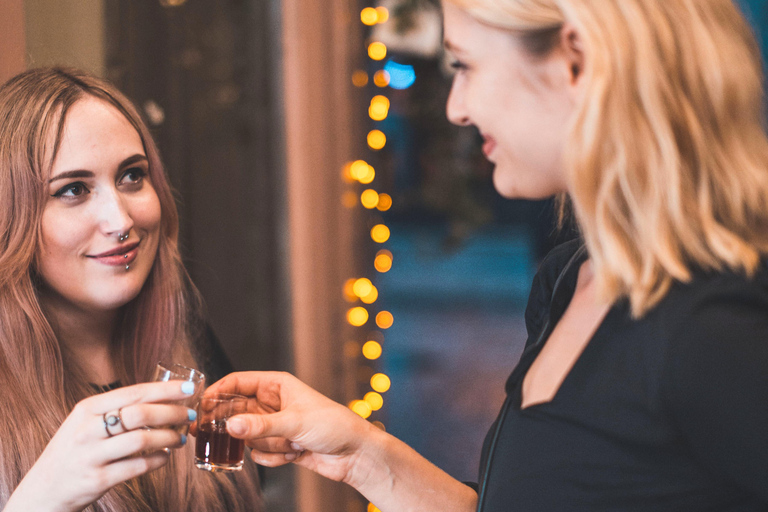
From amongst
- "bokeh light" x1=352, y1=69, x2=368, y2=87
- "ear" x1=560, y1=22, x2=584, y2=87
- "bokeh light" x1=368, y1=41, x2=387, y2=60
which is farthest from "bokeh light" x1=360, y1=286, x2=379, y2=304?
"ear" x1=560, y1=22, x2=584, y2=87

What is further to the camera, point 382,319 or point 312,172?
point 382,319

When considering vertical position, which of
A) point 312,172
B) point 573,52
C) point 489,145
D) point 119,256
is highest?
point 573,52

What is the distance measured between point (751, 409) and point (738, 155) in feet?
1.03

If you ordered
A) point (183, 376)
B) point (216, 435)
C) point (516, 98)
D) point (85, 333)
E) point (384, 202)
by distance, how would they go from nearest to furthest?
point (516, 98) → point (183, 376) → point (216, 435) → point (85, 333) → point (384, 202)

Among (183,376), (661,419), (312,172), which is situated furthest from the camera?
(312,172)

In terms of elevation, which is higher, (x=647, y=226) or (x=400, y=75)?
(x=400, y=75)

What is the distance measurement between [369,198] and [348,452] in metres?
2.02

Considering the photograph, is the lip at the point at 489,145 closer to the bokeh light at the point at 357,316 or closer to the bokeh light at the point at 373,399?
the bokeh light at the point at 357,316

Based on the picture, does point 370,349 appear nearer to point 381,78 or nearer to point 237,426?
A: point 381,78

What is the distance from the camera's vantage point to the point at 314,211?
2924 mm

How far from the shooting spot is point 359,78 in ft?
10.3

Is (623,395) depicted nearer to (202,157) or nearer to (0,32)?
(0,32)

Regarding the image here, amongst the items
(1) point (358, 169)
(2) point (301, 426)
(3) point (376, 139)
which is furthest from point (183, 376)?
(3) point (376, 139)

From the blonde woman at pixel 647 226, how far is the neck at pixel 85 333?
0.96 metres
